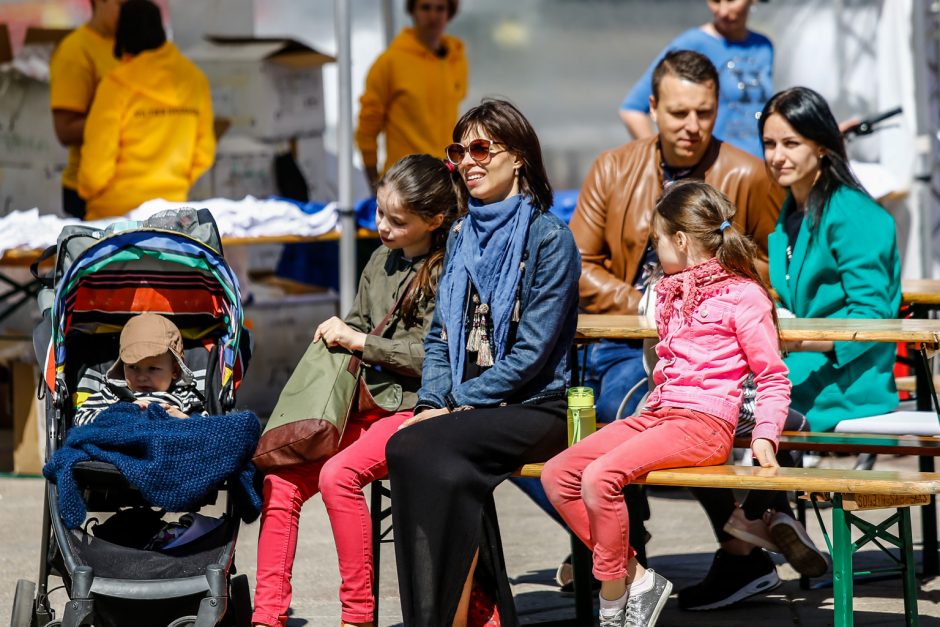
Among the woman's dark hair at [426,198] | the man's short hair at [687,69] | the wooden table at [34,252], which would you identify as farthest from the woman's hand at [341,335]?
the wooden table at [34,252]

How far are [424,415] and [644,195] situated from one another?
153cm

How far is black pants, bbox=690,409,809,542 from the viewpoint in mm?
4504

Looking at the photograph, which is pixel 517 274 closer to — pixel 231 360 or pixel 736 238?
pixel 736 238

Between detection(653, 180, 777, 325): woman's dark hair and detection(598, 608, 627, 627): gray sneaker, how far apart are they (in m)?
0.97

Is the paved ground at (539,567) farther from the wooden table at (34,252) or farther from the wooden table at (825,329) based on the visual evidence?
the wooden table at (34,252)

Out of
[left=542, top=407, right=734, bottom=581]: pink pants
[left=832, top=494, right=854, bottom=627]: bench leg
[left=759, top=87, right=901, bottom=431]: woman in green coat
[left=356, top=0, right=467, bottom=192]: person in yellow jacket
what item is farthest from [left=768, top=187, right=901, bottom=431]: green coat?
[left=356, top=0, right=467, bottom=192]: person in yellow jacket

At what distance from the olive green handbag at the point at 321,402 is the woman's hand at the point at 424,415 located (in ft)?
0.66

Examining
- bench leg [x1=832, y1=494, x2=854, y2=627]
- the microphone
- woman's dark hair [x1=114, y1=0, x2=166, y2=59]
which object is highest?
woman's dark hair [x1=114, y1=0, x2=166, y2=59]

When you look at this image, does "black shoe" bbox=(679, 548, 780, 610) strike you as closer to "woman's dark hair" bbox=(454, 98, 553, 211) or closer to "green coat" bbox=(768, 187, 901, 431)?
"green coat" bbox=(768, 187, 901, 431)

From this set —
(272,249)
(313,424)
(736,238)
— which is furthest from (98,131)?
(736,238)

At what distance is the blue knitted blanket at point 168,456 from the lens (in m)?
3.94

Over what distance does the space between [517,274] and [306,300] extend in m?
4.92

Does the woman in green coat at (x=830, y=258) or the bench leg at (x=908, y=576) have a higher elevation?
the woman in green coat at (x=830, y=258)

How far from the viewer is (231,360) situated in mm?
4469
